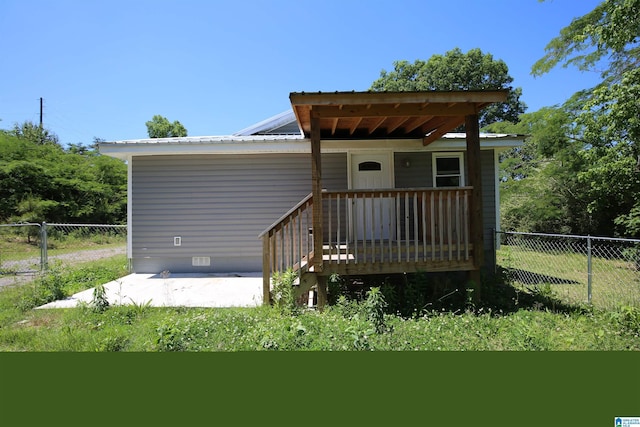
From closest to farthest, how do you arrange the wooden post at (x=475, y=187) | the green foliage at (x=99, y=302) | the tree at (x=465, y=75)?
1. the green foliage at (x=99, y=302)
2. the wooden post at (x=475, y=187)
3. the tree at (x=465, y=75)

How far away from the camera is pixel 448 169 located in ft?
25.0

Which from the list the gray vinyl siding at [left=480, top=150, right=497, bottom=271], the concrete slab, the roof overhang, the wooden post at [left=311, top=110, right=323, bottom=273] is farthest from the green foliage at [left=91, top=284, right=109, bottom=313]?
the gray vinyl siding at [left=480, top=150, right=497, bottom=271]

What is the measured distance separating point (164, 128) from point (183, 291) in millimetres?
27727

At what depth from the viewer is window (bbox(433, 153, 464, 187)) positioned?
7590 mm

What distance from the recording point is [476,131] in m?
Answer: 5.04

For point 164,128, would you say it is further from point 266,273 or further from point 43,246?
point 266,273

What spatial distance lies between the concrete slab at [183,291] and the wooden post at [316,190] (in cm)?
113

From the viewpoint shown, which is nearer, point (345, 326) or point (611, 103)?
point (345, 326)

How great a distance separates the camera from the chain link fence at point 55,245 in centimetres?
943

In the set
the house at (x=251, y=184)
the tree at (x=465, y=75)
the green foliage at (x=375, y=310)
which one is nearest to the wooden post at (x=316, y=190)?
the green foliage at (x=375, y=310)

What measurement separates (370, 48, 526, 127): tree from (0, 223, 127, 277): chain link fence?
713 inches

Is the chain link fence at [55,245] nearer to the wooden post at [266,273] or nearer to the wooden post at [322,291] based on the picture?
the wooden post at [266,273]

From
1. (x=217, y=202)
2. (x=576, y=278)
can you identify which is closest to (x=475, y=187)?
(x=576, y=278)
